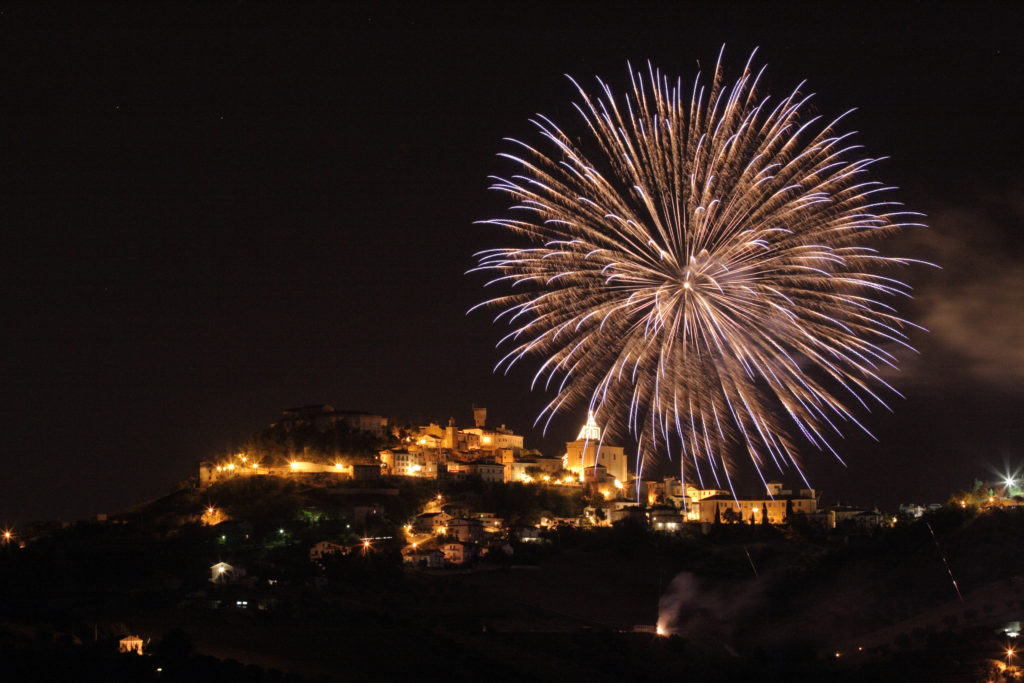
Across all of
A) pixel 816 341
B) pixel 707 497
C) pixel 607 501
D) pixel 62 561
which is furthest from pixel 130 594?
pixel 707 497

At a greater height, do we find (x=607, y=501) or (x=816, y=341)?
(x=816, y=341)

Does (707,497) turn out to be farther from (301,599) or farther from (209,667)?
(209,667)

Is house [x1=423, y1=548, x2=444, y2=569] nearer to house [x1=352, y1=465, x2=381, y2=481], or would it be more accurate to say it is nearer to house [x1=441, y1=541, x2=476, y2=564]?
house [x1=441, y1=541, x2=476, y2=564]

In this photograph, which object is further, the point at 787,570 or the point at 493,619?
the point at 787,570

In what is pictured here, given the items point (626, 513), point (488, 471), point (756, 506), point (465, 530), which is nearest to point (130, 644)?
point (465, 530)

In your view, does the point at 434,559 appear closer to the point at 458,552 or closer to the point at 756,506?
the point at 458,552

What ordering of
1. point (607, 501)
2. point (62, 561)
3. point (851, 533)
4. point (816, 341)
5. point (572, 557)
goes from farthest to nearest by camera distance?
point (607, 501) → point (851, 533) → point (572, 557) → point (62, 561) → point (816, 341)
